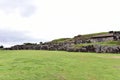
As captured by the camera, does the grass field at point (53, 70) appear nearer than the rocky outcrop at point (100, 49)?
Yes

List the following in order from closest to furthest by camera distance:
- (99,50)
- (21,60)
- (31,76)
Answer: (31,76) → (21,60) → (99,50)

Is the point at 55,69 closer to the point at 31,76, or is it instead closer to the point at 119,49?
the point at 31,76

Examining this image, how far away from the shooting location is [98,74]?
42.5 meters

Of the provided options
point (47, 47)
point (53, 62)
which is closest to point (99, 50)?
point (47, 47)

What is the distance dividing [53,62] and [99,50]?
97.4ft

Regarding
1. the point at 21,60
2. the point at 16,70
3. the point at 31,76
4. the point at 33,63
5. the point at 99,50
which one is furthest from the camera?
the point at 99,50

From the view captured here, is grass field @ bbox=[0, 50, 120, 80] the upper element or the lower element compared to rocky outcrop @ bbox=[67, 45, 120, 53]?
lower

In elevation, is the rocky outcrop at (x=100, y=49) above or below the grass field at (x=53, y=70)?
above

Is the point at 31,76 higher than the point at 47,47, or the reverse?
the point at 47,47

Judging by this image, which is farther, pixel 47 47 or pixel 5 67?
pixel 47 47

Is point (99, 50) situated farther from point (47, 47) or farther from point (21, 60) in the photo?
point (21, 60)

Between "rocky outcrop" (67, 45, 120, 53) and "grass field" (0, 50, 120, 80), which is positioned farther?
"rocky outcrop" (67, 45, 120, 53)

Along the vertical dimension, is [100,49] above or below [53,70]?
above

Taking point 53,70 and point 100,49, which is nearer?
point 53,70
